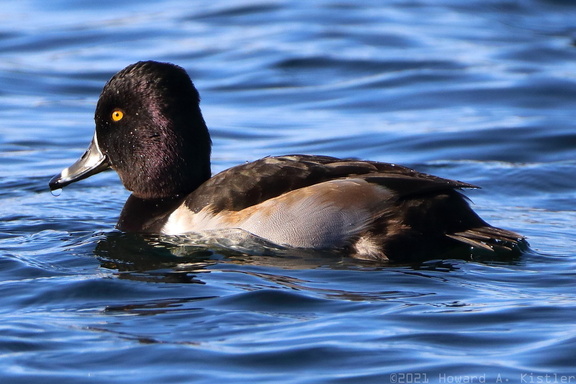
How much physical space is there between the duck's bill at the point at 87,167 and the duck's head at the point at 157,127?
0.26 metres

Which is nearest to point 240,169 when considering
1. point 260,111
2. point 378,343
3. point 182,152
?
point 182,152

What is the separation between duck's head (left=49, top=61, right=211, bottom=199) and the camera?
7.27 m

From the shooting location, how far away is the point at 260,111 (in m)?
12.4

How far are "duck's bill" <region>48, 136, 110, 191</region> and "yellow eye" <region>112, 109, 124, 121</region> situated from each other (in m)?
0.30

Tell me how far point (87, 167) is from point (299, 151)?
3076 millimetres

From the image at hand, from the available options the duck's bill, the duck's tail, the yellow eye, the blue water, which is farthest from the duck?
the duck's bill

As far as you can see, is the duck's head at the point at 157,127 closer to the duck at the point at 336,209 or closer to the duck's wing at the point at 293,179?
the duck at the point at 336,209

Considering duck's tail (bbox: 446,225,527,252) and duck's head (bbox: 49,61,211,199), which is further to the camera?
duck's head (bbox: 49,61,211,199)

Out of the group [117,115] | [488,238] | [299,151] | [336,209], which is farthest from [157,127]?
[299,151]

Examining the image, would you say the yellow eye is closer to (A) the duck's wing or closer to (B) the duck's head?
(B) the duck's head

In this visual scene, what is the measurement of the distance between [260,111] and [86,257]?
18.6 ft

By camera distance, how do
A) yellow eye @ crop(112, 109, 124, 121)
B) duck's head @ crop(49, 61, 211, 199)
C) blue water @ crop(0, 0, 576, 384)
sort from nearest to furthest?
blue water @ crop(0, 0, 576, 384) → duck's head @ crop(49, 61, 211, 199) → yellow eye @ crop(112, 109, 124, 121)

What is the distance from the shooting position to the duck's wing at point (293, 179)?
21.4 feet

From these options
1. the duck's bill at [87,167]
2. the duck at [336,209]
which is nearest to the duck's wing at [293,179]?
the duck at [336,209]
